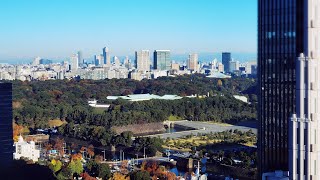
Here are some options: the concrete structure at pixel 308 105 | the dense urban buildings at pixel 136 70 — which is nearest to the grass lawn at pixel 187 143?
the concrete structure at pixel 308 105

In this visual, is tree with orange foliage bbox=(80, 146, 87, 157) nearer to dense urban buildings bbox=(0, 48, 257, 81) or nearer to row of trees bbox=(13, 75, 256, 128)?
row of trees bbox=(13, 75, 256, 128)

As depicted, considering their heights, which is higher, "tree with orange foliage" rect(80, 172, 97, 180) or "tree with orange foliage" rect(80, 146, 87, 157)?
"tree with orange foliage" rect(80, 172, 97, 180)

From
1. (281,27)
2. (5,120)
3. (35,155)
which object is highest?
(281,27)

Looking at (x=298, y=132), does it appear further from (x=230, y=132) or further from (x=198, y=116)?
(x=198, y=116)

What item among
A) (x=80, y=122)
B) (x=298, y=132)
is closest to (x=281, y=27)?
(x=298, y=132)

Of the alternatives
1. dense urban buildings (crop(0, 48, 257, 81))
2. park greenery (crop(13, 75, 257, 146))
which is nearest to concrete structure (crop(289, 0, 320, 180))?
park greenery (crop(13, 75, 257, 146))

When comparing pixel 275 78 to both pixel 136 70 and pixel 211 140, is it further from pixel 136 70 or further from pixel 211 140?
pixel 136 70
